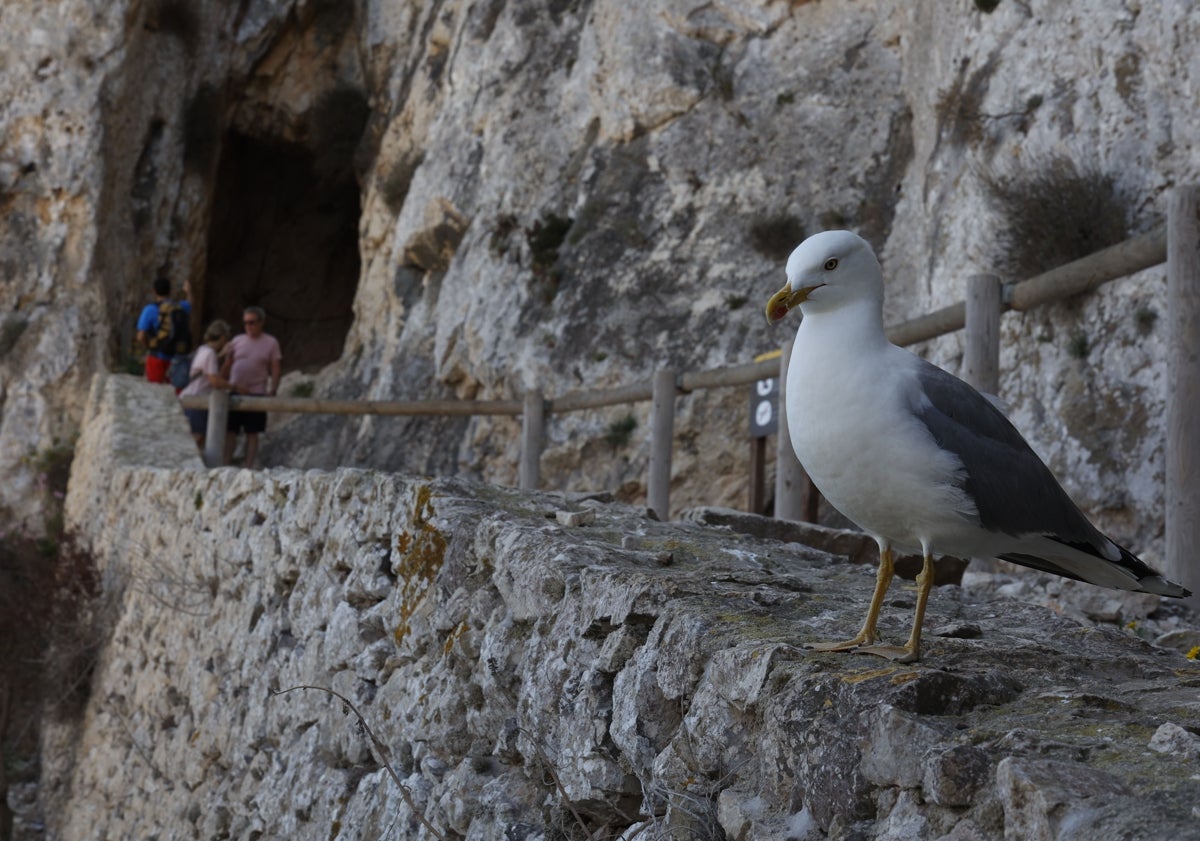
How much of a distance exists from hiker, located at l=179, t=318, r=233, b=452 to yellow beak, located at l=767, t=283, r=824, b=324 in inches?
344

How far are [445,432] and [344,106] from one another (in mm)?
8921

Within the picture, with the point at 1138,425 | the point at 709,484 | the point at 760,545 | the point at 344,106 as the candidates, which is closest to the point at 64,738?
the point at 709,484

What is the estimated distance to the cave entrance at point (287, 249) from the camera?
23562 mm

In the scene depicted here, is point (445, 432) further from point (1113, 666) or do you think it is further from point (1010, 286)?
point (1113, 666)

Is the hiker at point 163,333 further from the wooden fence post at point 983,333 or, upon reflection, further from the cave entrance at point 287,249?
the cave entrance at point 287,249

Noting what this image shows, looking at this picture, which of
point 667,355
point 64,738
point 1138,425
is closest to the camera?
point 1138,425

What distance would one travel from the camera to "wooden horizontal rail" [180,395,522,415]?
9.22 meters

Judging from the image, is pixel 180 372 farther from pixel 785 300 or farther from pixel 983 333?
pixel 785 300

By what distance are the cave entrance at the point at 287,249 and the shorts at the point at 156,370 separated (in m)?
11.3

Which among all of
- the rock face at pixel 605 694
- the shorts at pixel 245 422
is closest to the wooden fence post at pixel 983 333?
the rock face at pixel 605 694

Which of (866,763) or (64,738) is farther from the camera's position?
(64,738)

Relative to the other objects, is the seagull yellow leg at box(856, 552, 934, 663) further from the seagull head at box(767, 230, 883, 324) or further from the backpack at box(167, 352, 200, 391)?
the backpack at box(167, 352, 200, 391)

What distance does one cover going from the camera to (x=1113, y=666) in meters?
2.53

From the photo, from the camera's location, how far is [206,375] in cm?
1061
